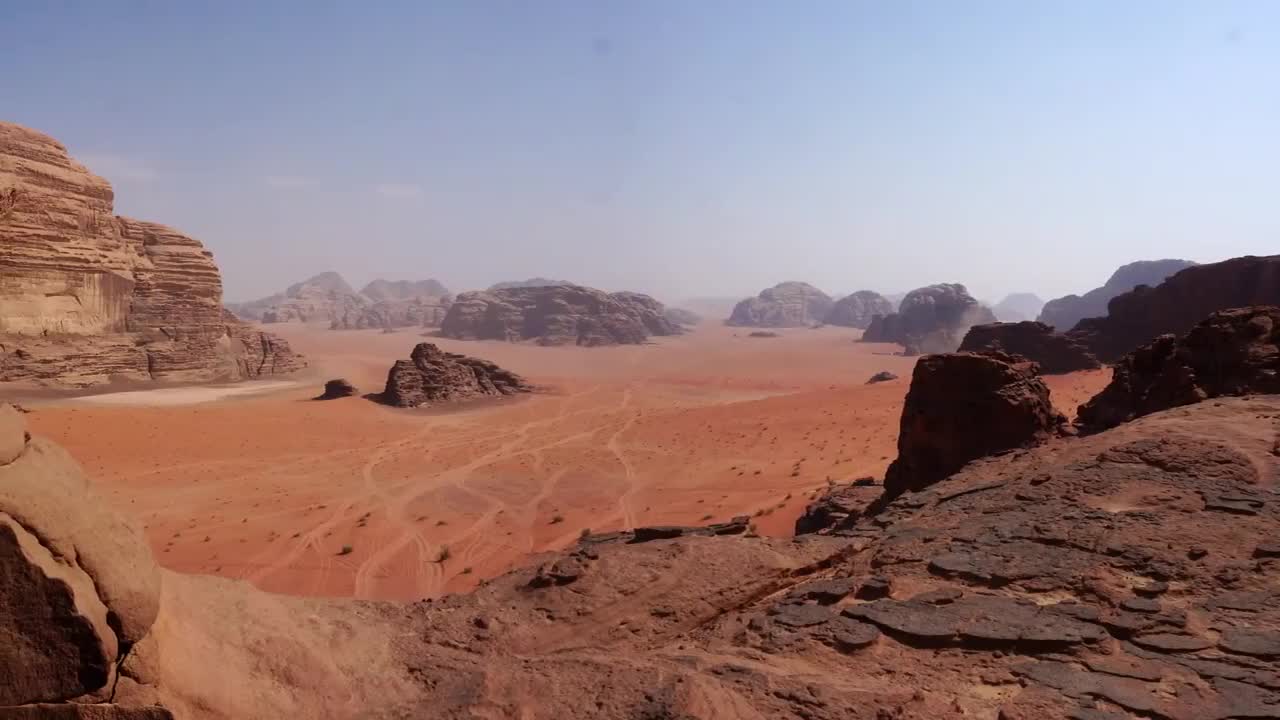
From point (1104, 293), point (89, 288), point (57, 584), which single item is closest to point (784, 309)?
point (1104, 293)

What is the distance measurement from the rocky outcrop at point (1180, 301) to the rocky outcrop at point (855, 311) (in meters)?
90.0

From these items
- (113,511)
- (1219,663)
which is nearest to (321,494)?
(113,511)

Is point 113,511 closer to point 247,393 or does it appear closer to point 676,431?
point 676,431

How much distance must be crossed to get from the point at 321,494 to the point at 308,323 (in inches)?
4498

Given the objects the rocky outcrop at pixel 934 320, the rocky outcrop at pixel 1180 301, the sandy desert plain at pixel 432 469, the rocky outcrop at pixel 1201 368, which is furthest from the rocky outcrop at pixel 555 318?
the rocky outcrop at pixel 1201 368

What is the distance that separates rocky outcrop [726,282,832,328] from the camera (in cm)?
12862

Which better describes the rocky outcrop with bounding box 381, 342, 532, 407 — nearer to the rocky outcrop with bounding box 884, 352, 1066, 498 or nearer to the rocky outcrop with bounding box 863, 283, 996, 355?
the rocky outcrop with bounding box 884, 352, 1066, 498

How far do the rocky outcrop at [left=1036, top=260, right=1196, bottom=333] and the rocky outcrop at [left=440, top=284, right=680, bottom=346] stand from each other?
A: 4845 centimetres

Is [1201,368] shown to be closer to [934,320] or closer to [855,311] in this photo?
[934,320]

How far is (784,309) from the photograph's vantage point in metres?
131

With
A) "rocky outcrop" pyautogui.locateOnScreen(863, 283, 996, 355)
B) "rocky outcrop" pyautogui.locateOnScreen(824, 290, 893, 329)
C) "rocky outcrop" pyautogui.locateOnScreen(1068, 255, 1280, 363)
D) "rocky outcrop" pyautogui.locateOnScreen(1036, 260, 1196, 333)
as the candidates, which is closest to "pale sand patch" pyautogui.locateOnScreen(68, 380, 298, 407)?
"rocky outcrop" pyautogui.locateOnScreen(1068, 255, 1280, 363)

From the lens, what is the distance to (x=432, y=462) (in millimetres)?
21703

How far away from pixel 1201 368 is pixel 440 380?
30.2m

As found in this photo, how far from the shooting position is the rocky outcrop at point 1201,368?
32.5ft
